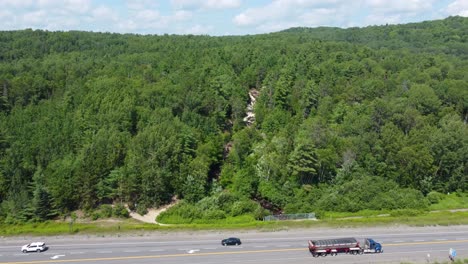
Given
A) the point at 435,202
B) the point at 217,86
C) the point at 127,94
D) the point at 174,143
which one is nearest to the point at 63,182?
the point at 174,143

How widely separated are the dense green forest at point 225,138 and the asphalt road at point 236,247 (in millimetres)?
10169

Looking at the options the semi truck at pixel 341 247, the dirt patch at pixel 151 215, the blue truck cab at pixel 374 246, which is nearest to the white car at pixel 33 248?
the dirt patch at pixel 151 215

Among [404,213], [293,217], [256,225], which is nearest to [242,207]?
[293,217]

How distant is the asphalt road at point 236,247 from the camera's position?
129 feet

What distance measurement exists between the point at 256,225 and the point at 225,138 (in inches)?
1294

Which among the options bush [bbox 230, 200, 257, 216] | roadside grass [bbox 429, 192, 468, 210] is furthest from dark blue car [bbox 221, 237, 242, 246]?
roadside grass [bbox 429, 192, 468, 210]

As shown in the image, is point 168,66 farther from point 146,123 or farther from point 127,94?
point 146,123

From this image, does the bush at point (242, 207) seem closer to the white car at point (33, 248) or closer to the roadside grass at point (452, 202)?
the white car at point (33, 248)

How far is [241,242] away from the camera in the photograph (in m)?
43.8

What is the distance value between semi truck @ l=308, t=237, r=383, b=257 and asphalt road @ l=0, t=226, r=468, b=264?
22.5 inches

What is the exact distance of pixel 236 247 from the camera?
42500mm

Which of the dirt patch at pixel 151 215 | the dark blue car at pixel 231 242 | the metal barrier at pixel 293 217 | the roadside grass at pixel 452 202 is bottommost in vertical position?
the roadside grass at pixel 452 202

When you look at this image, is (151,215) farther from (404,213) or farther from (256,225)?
(404,213)

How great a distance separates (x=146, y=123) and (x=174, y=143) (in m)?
10.6
